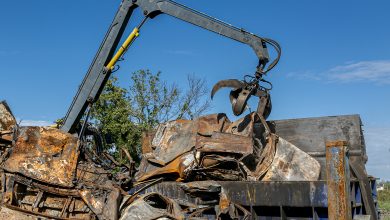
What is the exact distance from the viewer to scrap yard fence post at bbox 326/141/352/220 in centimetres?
488

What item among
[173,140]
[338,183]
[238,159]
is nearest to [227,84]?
[173,140]

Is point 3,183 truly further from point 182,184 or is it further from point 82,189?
point 182,184

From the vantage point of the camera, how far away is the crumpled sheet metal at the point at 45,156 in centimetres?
623

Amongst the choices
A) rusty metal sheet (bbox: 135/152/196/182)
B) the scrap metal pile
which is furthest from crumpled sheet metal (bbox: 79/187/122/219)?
rusty metal sheet (bbox: 135/152/196/182)

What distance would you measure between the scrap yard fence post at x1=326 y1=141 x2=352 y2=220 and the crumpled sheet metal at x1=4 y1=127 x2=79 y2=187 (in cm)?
318

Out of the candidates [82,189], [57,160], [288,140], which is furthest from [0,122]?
[288,140]

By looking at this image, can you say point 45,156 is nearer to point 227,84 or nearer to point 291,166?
point 227,84

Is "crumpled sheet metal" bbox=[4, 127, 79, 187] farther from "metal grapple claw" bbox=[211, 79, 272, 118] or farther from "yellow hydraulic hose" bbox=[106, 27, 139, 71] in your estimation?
"metal grapple claw" bbox=[211, 79, 272, 118]

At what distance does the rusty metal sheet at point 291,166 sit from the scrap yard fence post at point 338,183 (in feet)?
4.64

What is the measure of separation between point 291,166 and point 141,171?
2290 mm

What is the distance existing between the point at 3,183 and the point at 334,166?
3.88 m

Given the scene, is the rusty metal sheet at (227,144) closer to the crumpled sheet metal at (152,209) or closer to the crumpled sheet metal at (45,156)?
the crumpled sheet metal at (152,209)

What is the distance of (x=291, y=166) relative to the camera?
6586 mm

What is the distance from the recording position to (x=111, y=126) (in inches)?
655
